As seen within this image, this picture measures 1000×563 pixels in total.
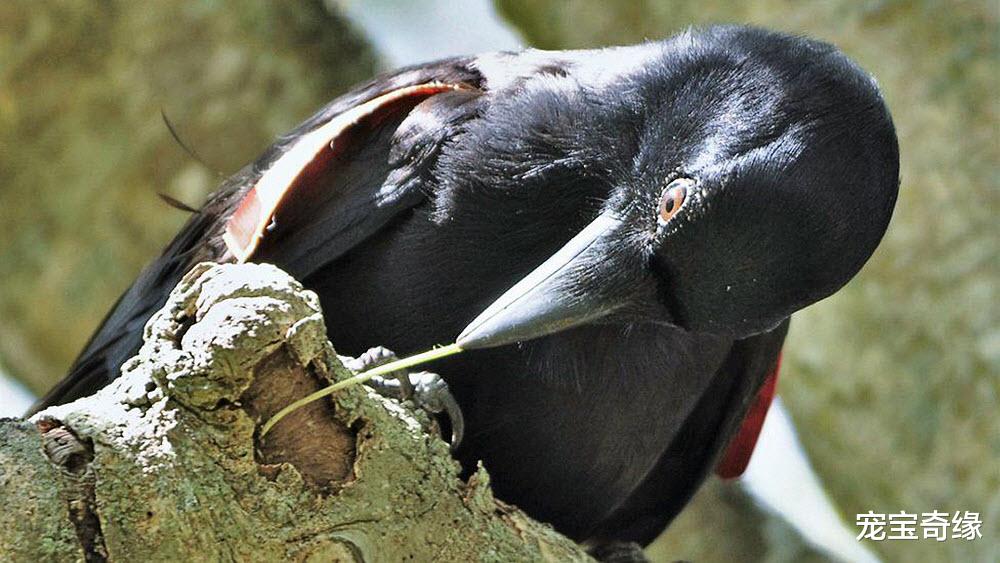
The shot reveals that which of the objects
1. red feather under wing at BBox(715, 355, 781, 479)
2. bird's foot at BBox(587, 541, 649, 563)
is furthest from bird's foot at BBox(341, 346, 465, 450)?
red feather under wing at BBox(715, 355, 781, 479)

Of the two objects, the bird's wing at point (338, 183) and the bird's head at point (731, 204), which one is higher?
the bird's wing at point (338, 183)

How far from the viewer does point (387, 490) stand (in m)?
2.17

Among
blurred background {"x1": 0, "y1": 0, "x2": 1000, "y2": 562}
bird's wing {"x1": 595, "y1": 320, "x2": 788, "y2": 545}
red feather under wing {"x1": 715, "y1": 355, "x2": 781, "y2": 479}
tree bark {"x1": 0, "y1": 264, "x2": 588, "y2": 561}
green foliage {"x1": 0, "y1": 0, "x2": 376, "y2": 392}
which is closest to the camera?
tree bark {"x1": 0, "y1": 264, "x2": 588, "y2": 561}

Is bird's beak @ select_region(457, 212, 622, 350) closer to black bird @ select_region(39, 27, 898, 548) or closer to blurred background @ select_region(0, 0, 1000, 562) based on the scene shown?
black bird @ select_region(39, 27, 898, 548)

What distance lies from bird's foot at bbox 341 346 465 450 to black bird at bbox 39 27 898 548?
183mm

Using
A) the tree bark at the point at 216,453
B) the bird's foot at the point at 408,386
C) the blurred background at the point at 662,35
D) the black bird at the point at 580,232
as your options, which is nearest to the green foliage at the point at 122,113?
the blurred background at the point at 662,35

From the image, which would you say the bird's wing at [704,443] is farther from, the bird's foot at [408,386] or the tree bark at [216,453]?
the tree bark at [216,453]

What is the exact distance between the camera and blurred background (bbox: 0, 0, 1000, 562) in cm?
461

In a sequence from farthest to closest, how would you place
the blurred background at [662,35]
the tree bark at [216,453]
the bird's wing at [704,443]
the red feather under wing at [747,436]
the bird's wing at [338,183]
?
the blurred background at [662,35] → the red feather under wing at [747,436] → the bird's wing at [704,443] → the bird's wing at [338,183] → the tree bark at [216,453]

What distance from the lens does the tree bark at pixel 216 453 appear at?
195cm

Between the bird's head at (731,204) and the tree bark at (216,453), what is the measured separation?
1.33 feet

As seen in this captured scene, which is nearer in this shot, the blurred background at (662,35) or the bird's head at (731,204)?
the bird's head at (731,204)

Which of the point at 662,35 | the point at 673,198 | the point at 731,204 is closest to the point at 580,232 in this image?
the point at 673,198

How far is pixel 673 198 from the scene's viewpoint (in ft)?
8.36
